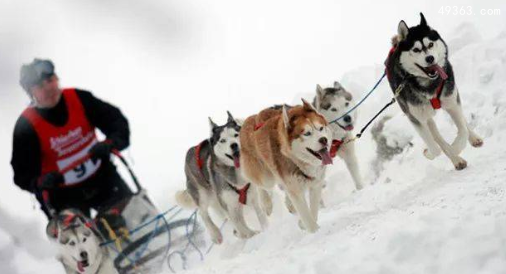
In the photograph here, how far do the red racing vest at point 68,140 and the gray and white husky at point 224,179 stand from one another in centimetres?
199

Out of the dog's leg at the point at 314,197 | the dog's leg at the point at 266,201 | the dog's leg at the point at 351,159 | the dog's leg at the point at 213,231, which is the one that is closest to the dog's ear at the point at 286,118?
the dog's leg at the point at 314,197

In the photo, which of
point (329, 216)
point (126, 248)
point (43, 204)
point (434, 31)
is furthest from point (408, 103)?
point (43, 204)

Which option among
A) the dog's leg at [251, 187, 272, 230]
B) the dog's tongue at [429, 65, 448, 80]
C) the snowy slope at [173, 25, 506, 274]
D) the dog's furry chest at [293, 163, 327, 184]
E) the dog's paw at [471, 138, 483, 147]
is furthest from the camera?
the dog's leg at [251, 187, 272, 230]

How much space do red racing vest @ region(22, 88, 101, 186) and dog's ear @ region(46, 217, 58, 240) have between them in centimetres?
47

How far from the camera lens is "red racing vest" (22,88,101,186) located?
5527 millimetres

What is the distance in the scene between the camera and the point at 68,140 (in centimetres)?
561

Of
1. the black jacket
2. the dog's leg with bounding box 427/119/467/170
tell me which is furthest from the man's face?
the dog's leg with bounding box 427/119/467/170

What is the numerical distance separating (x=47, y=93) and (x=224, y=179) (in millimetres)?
2824

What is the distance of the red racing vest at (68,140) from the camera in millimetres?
5527

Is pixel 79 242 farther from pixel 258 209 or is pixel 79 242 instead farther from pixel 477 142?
pixel 477 142

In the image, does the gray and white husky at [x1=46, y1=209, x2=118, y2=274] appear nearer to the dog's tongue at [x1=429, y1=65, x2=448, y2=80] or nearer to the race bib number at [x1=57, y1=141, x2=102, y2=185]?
the race bib number at [x1=57, y1=141, x2=102, y2=185]

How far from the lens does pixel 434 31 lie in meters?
6.46

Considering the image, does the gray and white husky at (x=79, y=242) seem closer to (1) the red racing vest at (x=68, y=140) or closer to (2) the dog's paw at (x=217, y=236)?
(1) the red racing vest at (x=68, y=140)

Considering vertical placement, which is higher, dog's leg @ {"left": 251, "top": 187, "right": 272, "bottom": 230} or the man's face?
the man's face
